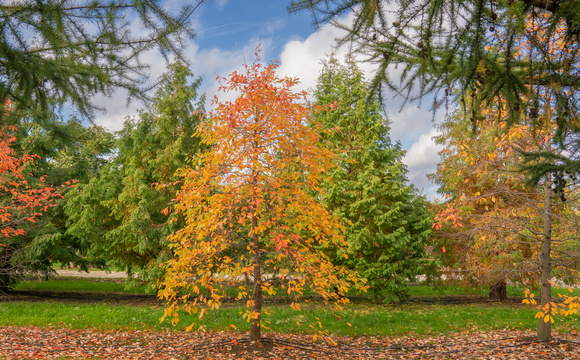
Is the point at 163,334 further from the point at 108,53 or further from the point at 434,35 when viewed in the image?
the point at 434,35

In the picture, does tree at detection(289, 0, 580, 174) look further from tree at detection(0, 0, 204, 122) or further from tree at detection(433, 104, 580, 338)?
tree at detection(433, 104, 580, 338)

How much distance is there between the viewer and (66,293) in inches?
558

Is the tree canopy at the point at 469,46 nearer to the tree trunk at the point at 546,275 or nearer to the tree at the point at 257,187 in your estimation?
the tree at the point at 257,187

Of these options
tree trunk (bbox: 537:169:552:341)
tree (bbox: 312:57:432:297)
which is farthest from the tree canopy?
tree (bbox: 312:57:432:297)

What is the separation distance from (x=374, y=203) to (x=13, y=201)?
10347 mm

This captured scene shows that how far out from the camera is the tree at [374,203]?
1095 centimetres

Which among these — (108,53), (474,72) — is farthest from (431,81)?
(108,53)

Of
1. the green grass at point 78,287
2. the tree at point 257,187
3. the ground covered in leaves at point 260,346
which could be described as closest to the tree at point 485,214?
the ground covered in leaves at point 260,346

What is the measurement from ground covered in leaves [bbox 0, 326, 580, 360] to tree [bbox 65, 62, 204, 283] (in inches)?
154

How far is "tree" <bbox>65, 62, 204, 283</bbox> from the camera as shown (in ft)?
36.7

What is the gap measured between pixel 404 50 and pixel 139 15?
2397 mm

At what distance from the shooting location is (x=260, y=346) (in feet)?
20.4

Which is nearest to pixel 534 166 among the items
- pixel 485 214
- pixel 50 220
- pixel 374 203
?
pixel 485 214

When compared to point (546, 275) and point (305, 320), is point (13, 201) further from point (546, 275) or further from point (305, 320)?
point (546, 275)
